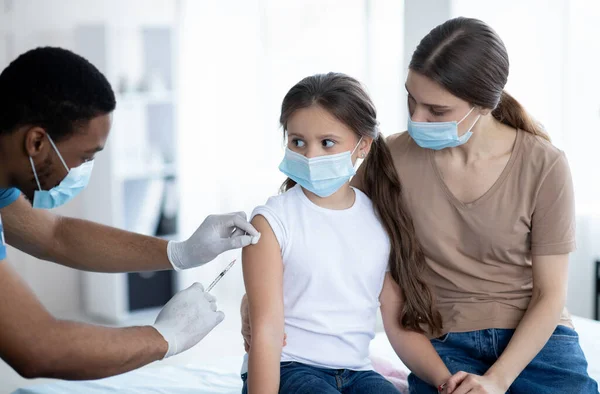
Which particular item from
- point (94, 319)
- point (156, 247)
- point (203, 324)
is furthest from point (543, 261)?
point (94, 319)

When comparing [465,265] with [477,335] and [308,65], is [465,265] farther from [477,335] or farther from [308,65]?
[308,65]

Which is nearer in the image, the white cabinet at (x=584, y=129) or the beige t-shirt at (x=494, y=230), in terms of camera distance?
the beige t-shirt at (x=494, y=230)

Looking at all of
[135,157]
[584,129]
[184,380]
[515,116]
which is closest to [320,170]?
[515,116]

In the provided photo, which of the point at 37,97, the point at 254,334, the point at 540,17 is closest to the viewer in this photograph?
the point at 37,97

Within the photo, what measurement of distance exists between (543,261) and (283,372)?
0.69 m

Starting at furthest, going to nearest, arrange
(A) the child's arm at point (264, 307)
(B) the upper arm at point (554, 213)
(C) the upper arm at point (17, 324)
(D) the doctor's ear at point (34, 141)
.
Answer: (B) the upper arm at point (554, 213)
(A) the child's arm at point (264, 307)
(D) the doctor's ear at point (34, 141)
(C) the upper arm at point (17, 324)

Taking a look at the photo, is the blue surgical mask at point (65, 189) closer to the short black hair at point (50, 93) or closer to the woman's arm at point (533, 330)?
the short black hair at point (50, 93)

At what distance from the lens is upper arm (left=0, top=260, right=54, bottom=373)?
149cm

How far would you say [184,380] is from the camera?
2.29m

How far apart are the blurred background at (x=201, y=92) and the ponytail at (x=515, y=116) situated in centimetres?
171

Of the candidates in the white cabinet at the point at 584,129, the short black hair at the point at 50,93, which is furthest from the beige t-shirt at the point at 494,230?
the white cabinet at the point at 584,129

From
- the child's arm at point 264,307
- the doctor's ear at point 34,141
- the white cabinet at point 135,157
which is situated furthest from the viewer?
the white cabinet at point 135,157

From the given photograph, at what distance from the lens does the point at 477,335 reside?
195 centimetres

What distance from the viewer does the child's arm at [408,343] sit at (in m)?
1.90
